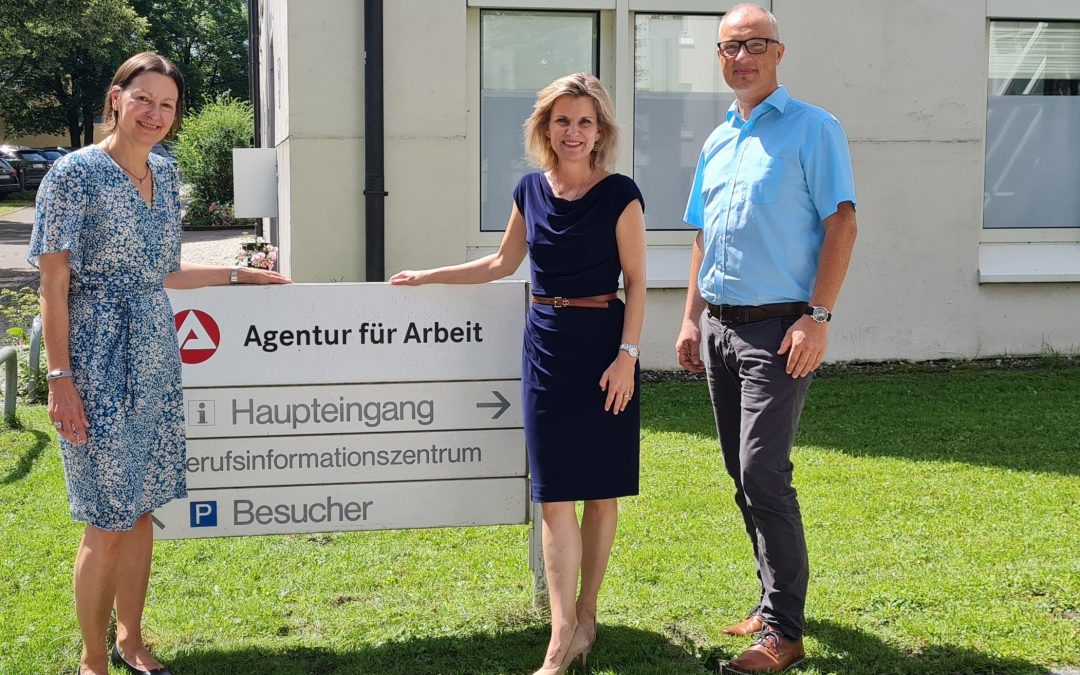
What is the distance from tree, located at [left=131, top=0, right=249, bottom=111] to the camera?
5591cm

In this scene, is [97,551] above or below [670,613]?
above

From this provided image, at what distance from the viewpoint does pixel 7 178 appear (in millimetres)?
40031

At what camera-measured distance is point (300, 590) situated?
500 cm

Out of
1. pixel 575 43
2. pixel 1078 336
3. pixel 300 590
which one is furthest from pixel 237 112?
pixel 300 590

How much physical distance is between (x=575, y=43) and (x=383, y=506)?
5.85 meters

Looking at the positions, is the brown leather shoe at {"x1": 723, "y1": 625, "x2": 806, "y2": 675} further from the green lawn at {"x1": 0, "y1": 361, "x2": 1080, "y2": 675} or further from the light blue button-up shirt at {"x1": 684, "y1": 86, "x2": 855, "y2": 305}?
the light blue button-up shirt at {"x1": 684, "y1": 86, "x2": 855, "y2": 305}

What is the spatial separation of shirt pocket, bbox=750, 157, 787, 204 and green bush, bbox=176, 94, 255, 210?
82.6 feet

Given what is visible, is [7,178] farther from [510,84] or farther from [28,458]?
[28,458]

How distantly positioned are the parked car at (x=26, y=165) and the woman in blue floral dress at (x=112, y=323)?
40.9m

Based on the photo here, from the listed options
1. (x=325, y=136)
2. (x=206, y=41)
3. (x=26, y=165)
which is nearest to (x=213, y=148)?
(x=26, y=165)

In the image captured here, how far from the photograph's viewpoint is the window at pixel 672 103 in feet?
31.5

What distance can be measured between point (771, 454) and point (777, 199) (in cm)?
82

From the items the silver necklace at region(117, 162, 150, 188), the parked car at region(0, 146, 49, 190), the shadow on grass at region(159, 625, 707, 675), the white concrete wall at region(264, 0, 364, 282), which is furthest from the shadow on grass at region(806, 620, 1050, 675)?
the parked car at region(0, 146, 49, 190)

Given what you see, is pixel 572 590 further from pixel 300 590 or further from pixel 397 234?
pixel 397 234
